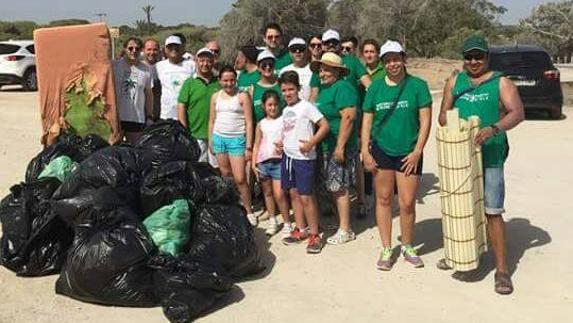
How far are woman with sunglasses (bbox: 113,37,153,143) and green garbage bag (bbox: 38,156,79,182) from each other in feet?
3.09

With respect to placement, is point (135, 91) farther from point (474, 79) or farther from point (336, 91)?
point (474, 79)

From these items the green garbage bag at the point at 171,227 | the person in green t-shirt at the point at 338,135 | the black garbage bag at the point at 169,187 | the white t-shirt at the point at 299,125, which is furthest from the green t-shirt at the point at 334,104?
the green garbage bag at the point at 171,227

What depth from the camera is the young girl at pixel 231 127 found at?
565 centimetres

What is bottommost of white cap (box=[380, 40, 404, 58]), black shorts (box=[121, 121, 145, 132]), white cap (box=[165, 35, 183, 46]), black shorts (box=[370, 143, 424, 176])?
black shorts (box=[370, 143, 424, 176])

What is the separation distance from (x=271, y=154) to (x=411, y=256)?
146cm

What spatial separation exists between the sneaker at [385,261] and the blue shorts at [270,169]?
3.85 feet

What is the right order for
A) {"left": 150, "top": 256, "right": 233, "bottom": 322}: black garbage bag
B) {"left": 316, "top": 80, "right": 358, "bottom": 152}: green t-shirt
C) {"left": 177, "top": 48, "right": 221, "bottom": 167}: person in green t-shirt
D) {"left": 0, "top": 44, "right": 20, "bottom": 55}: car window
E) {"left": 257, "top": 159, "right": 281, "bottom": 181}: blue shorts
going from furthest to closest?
{"left": 0, "top": 44, "right": 20, "bottom": 55}: car window < {"left": 177, "top": 48, "right": 221, "bottom": 167}: person in green t-shirt < {"left": 257, "top": 159, "right": 281, "bottom": 181}: blue shorts < {"left": 316, "top": 80, "right": 358, "bottom": 152}: green t-shirt < {"left": 150, "top": 256, "right": 233, "bottom": 322}: black garbage bag

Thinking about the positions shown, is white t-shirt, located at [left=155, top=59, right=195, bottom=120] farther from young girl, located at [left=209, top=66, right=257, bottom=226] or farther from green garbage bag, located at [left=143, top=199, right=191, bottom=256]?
green garbage bag, located at [left=143, top=199, right=191, bottom=256]

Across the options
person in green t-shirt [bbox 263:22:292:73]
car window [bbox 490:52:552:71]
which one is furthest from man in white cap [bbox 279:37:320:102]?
car window [bbox 490:52:552:71]

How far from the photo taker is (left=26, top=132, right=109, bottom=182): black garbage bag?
218 inches

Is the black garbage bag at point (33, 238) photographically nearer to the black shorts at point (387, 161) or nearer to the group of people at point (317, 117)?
the group of people at point (317, 117)

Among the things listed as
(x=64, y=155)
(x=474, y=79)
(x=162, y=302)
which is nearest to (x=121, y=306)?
(x=162, y=302)

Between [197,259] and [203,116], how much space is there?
1.90 m

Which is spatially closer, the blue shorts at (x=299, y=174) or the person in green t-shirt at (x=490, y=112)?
the person in green t-shirt at (x=490, y=112)
